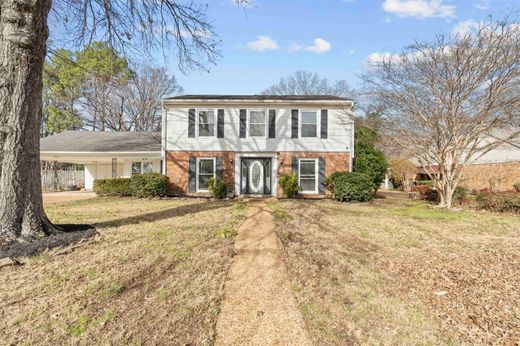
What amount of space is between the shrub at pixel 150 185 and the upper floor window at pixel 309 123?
23.6 feet

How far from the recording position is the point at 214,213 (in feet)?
27.6

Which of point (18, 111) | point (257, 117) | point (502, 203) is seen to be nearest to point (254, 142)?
point (257, 117)

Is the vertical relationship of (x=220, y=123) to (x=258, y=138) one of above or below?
above

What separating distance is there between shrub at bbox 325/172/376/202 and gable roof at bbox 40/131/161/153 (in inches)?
402

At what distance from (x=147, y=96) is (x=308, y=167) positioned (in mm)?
21563

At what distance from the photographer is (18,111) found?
477 centimetres

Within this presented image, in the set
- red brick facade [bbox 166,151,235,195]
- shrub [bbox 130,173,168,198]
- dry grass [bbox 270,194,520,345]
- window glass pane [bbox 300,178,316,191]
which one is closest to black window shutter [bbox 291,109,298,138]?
window glass pane [bbox 300,178,316,191]

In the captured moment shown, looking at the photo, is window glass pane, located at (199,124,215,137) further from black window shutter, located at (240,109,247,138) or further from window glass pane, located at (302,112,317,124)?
window glass pane, located at (302,112,317,124)

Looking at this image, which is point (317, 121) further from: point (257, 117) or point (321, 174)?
point (257, 117)

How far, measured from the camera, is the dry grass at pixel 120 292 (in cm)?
247

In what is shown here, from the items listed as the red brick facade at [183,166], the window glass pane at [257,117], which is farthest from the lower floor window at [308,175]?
the red brick facade at [183,166]

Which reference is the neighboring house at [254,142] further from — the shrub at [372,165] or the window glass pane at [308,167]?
the shrub at [372,165]

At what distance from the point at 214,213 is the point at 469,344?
683cm

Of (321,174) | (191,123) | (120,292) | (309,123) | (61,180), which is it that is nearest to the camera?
(120,292)
